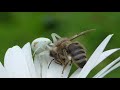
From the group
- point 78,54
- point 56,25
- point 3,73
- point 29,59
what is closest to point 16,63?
point 29,59

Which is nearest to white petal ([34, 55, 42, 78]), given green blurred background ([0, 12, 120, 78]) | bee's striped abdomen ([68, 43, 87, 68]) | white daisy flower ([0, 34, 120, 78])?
white daisy flower ([0, 34, 120, 78])

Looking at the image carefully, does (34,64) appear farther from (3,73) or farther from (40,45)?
(3,73)

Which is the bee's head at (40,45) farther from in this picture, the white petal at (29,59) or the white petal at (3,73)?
the white petal at (3,73)

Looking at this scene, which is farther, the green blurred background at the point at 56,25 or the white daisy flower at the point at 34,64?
the green blurred background at the point at 56,25

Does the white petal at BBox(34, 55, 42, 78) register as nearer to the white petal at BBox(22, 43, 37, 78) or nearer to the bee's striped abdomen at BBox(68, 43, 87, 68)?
the white petal at BBox(22, 43, 37, 78)

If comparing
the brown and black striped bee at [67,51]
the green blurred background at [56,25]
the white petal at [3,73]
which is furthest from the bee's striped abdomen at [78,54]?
the green blurred background at [56,25]

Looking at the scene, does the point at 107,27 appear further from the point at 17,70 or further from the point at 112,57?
the point at 17,70
